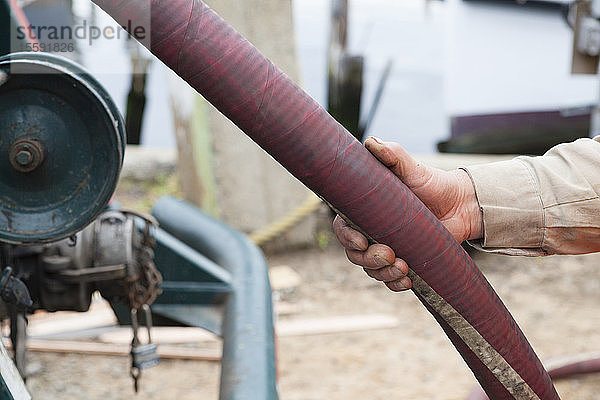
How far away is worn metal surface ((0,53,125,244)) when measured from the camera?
1062mm

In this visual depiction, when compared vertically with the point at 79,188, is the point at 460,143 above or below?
below

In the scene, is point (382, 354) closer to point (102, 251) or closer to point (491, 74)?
point (102, 251)

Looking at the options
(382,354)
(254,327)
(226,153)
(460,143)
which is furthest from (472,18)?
(254,327)

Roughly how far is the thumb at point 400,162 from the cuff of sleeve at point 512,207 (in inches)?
4.9

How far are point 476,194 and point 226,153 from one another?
2853 mm

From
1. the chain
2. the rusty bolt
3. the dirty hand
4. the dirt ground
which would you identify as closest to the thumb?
the dirty hand

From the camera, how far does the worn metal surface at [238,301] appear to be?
128 cm

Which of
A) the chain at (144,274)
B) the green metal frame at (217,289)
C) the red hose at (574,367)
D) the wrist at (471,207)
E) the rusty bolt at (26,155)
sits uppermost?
the rusty bolt at (26,155)

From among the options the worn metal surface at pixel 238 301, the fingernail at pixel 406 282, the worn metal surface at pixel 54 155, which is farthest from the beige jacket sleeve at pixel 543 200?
the worn metal surface at pixel 54 155

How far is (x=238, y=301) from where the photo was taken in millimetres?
1779

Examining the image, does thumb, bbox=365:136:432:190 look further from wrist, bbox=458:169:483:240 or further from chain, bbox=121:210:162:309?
chain, bbox=121:210:162:309

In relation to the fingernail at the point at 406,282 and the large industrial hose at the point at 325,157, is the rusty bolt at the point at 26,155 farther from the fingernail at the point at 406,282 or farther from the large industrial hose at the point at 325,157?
the fingernail at the point at 406,282

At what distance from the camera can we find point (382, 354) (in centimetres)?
288

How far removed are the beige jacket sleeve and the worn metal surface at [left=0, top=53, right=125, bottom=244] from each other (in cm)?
61
